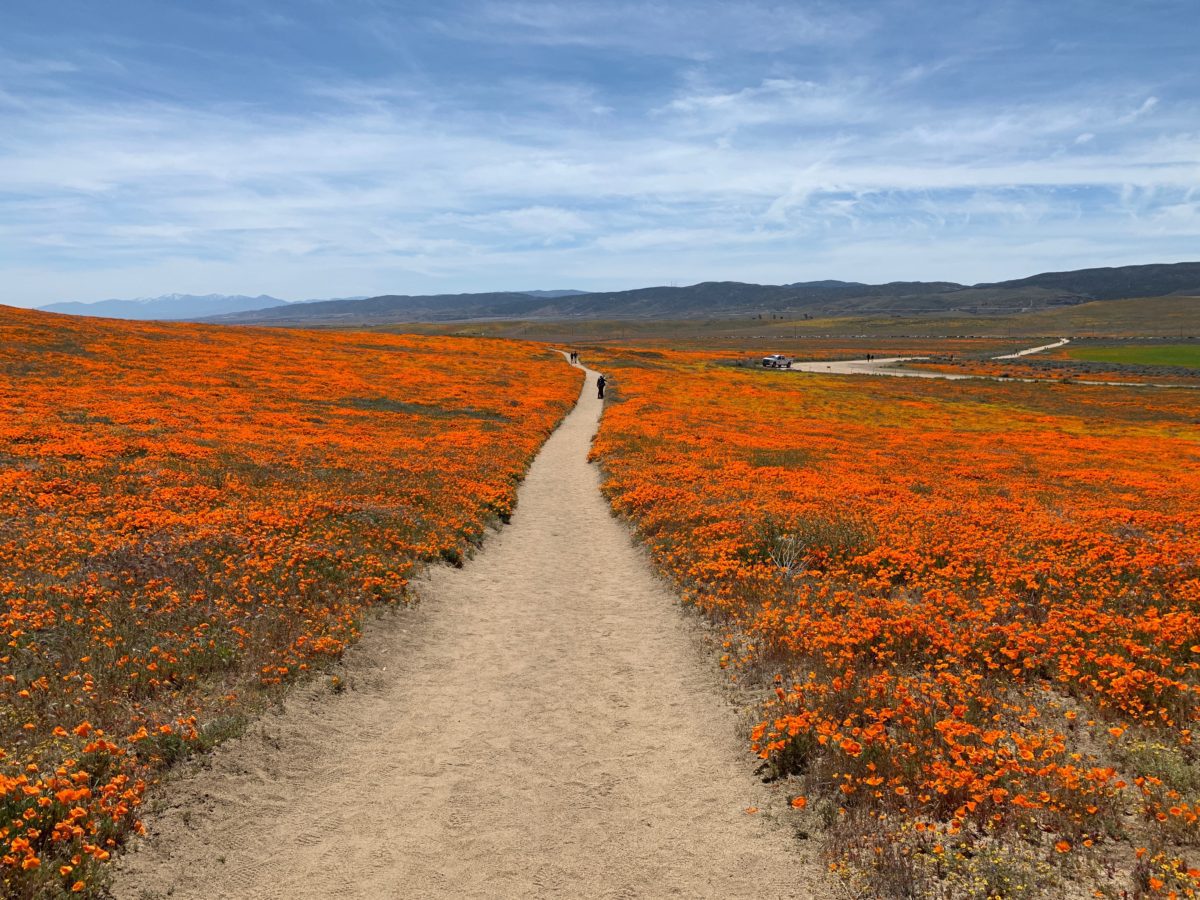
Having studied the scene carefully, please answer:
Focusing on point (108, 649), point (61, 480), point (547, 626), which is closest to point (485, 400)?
point (61, 480)

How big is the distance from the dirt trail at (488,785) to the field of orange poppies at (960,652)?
3.41 feet

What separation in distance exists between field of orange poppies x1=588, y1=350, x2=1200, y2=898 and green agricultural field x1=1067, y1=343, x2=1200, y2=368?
13513 cm

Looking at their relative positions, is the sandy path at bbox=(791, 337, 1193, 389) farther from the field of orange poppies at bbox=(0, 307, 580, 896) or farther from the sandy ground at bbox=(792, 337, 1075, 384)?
the field of orange poppies at bbox=(0, 307, 580, 896)

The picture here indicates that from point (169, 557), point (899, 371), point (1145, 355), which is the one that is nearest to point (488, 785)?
point (169, 557)

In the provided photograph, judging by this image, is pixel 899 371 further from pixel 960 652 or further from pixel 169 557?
pixel 169 557

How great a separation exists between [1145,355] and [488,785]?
614 feet

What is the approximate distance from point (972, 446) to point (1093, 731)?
37489mm

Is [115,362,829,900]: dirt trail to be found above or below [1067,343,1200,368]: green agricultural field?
below

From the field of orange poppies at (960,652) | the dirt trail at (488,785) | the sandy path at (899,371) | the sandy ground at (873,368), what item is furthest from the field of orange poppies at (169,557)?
the sandy ground at (873,368)

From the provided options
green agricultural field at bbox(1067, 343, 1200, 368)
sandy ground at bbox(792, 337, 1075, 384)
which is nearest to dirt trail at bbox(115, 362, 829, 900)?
sandy ground at bbox(792, 337, 1075, 384)

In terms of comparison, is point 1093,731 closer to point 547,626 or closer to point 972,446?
point 547,626

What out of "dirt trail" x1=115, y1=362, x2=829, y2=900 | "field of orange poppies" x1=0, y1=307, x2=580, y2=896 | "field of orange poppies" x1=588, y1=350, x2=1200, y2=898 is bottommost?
"dirt trail" x1=115, y1=362, x2=829, y2=900

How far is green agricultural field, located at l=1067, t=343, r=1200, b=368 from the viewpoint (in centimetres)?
13475

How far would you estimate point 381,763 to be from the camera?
9531 mm
